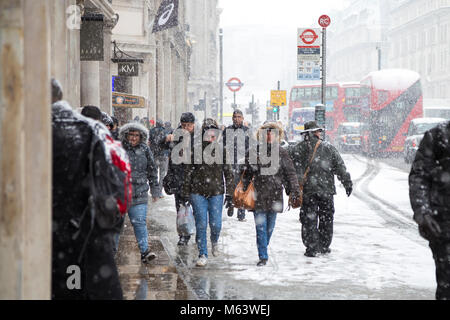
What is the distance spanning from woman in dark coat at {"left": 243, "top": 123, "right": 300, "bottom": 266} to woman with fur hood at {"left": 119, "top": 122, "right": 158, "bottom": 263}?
3.95ft

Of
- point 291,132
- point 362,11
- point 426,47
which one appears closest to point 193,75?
point 291,132

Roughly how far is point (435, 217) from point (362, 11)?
422 feet

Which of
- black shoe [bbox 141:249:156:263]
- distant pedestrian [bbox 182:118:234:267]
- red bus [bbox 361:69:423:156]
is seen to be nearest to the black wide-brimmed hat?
distant pedestrian [bbox 182:118:234:267]

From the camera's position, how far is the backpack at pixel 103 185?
12.5ft

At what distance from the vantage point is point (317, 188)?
8.51 m

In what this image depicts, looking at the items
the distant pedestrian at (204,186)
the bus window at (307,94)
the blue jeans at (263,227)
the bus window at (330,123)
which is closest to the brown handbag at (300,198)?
the blue jeans at (263,227)

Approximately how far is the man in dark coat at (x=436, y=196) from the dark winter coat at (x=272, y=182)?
3350 mm

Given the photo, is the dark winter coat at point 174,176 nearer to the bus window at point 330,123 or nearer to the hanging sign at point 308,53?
the hanging sign at point 308,53

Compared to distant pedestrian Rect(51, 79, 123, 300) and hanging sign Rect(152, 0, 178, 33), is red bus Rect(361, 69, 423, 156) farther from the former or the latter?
distant pedestrian Rect(51, 79, 123, 300)

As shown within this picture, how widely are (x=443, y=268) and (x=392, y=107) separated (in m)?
30.9

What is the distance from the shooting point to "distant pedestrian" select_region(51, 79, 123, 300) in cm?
385

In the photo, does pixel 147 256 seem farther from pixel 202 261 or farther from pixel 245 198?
pixel 245 198

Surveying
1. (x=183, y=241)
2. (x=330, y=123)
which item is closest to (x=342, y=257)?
(x=183, y=241)

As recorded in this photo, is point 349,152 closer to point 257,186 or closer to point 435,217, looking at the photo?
point 257,186
